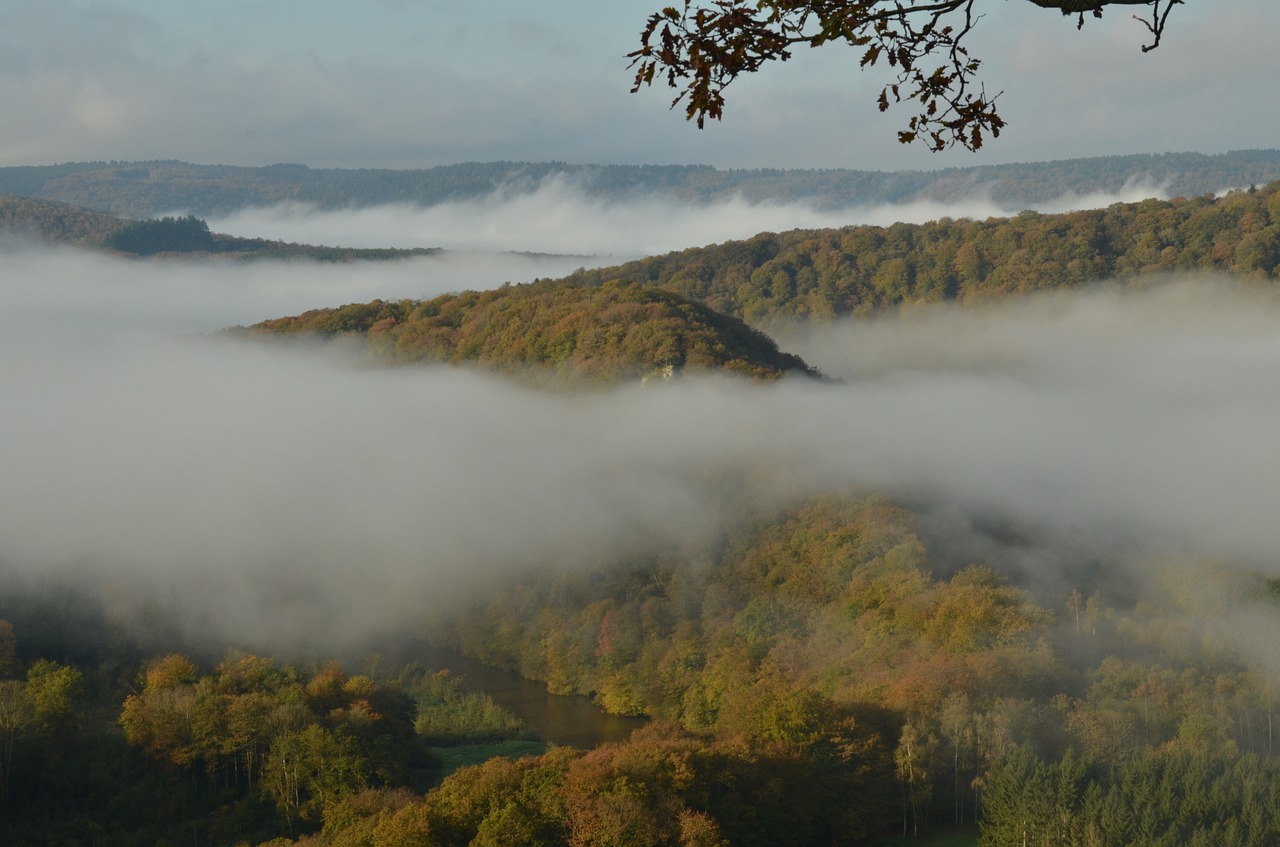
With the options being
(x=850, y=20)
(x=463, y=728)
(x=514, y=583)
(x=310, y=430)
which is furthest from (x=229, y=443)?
(x=850, y=20)

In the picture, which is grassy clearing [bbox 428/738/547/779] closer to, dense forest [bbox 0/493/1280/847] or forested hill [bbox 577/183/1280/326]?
dense forest [bbox 0/493/1280/847]

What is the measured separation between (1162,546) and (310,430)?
10945cm

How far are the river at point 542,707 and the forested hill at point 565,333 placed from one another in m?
37.0

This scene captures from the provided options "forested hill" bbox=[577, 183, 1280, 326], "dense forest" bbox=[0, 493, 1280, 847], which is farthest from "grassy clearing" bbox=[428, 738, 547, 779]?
"forested hill" bbox=[577, 183, 1280, 326]

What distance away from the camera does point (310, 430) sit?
171 metres

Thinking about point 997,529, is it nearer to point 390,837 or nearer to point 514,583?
point 514,583

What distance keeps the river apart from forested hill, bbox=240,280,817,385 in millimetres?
36990

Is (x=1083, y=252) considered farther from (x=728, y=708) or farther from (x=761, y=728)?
(x=761, y=728)

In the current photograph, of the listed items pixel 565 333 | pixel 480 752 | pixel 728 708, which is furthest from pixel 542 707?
pixel 565 333

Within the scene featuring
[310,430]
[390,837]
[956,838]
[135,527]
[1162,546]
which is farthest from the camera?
[310,430]

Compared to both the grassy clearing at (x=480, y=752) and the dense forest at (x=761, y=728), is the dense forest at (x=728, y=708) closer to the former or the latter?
the dense forest at (x=761, y=728)

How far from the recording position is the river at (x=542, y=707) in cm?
8206

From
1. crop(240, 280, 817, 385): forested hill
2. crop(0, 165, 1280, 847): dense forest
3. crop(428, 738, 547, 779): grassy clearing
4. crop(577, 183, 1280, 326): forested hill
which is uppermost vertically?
crop(577, 183, 1280, 326): forested hill

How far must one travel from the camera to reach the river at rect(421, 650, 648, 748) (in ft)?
269
